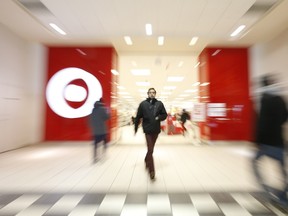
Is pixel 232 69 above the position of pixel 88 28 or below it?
below

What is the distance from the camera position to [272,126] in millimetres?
2711

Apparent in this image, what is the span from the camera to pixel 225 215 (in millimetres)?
2547

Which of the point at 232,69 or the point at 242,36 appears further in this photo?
the point at 232,69

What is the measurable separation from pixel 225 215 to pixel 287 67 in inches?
223

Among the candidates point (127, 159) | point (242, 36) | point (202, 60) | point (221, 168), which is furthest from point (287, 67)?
point (127, 159)

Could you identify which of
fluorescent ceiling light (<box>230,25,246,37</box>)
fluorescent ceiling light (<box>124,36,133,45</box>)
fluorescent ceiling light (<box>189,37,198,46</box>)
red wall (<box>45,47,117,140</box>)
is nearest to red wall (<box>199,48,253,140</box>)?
fluorescent ceiling light (<box>189,37,198,46</box>)

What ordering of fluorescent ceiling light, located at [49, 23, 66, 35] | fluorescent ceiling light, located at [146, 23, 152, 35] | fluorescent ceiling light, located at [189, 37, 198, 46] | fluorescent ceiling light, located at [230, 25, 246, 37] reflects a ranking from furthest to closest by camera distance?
fluorescent ceiling light, located at [189, 37, 198, 46]
fluorescent ceiling light, located at [230, 25, 246, 37]
fluorescent ceiling light, located at [49, 23, 66, 35]
fluorescent ceiling light, located at [146, 23, 152, 35]

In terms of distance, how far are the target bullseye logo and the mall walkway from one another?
2759 millimetres

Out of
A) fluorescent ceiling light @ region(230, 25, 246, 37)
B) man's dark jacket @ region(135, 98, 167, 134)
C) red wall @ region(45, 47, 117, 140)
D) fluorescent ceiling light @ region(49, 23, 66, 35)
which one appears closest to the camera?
man's dark jacket @ region(135, 98, 167, 134)

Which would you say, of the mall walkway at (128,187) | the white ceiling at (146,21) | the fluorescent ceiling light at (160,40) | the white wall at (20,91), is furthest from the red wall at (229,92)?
the white wall at (20,91)

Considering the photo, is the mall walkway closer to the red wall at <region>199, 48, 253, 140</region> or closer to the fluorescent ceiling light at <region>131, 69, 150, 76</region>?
the red wall at <region>199, 48, 253, 140</region>

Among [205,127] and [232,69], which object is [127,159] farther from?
[232,69]

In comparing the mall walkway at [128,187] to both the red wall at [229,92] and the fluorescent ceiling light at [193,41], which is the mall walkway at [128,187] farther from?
the fluorescent ceiling light at [193,41]

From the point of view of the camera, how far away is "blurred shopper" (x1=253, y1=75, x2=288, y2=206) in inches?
106
